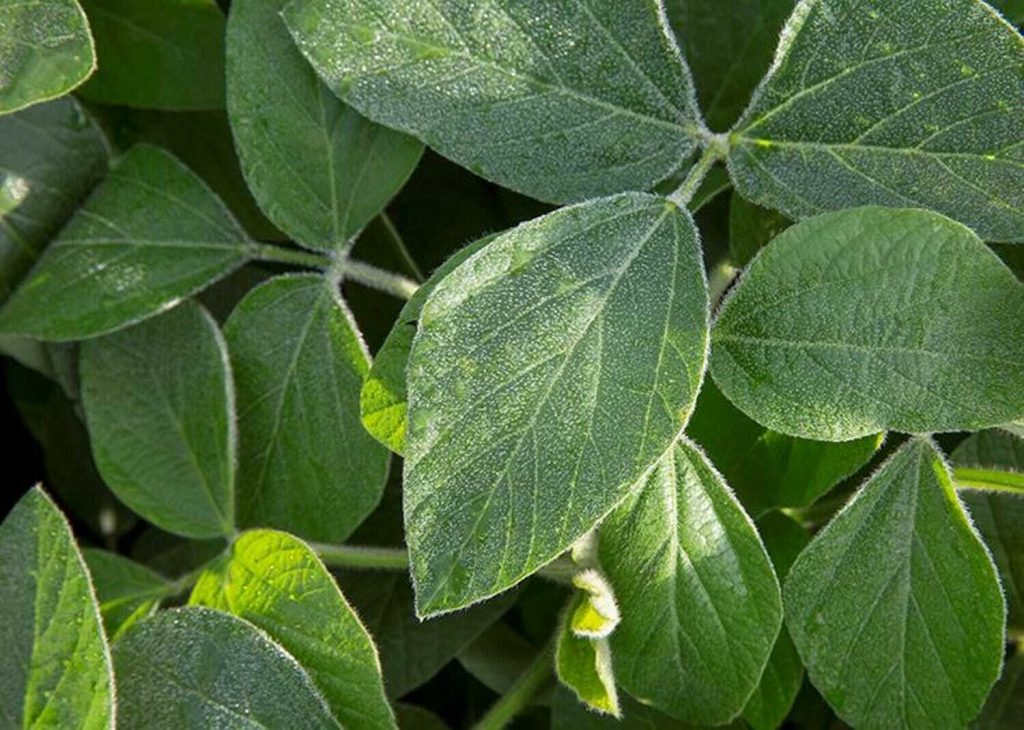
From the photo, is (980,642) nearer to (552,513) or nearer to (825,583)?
(825,583)

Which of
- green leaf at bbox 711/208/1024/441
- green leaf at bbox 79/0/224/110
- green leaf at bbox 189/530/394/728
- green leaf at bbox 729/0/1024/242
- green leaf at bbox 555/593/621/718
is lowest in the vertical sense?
green leaf at bbox 189/530/394/728

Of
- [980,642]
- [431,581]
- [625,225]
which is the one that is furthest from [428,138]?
[980,642]

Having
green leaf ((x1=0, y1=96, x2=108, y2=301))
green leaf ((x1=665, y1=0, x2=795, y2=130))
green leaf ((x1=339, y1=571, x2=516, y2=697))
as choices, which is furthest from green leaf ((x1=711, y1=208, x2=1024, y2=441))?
green leaf ((x1=0, y1=96, x2=108, y2=301))

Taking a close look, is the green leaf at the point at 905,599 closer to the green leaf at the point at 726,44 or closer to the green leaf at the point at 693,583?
the green leaf at the point at 693,583

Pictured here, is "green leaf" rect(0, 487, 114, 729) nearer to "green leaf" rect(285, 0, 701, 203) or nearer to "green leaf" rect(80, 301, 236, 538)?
"green leaf" rect(80, 301, 236, 538)

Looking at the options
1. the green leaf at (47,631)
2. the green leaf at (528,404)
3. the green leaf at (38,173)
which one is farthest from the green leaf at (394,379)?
the green leaf at (38,173)

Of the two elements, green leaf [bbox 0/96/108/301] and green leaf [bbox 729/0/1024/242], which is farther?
green leaf [bbox 0/96/108/301]
